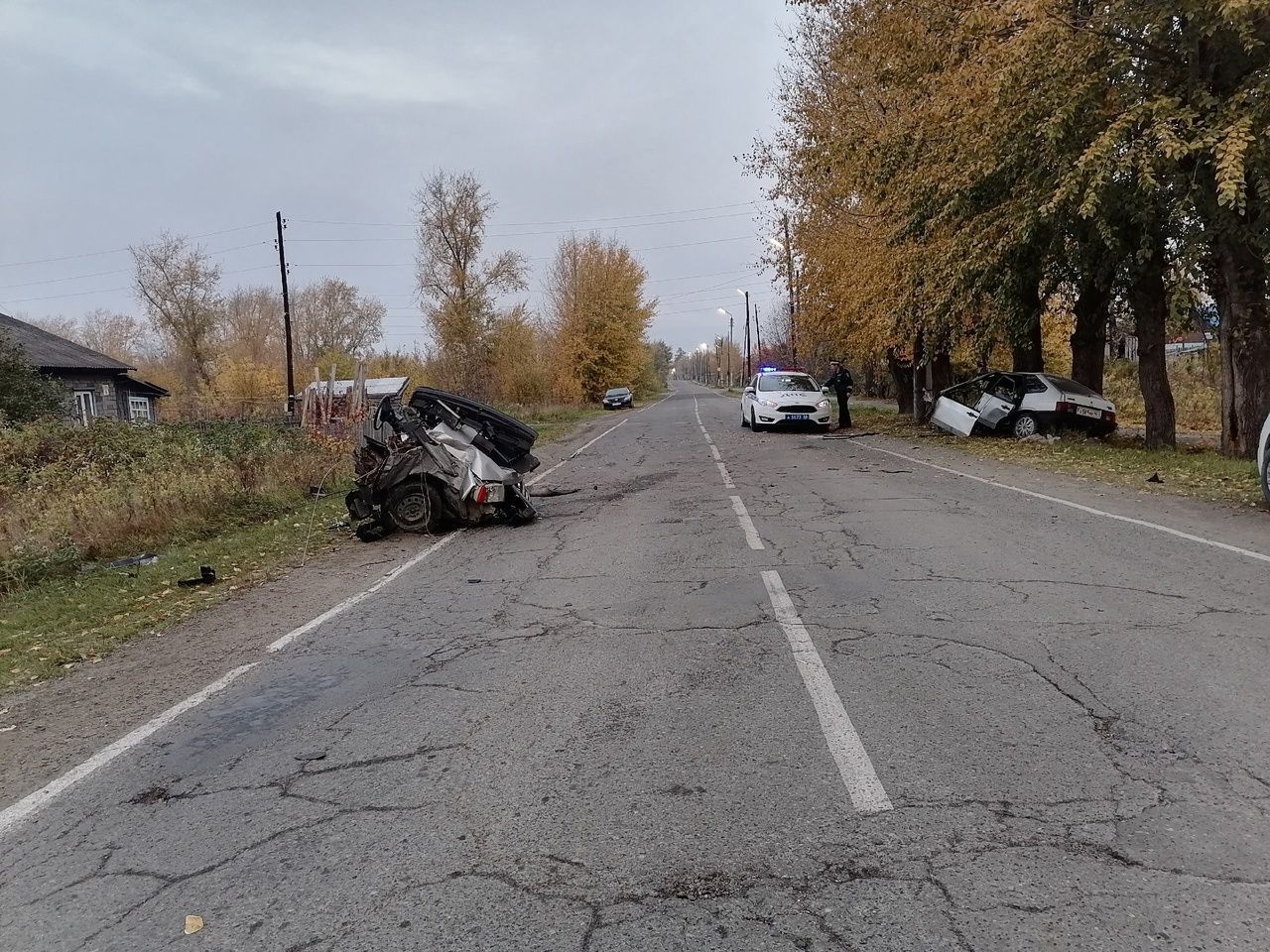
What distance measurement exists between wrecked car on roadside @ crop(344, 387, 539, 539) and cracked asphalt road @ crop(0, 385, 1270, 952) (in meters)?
3.71

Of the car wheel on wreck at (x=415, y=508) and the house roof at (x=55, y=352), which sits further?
the house roof at (x=55, y=352)

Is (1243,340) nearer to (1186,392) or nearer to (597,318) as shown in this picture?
(1186,392)

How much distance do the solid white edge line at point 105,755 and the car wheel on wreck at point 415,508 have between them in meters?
5.04

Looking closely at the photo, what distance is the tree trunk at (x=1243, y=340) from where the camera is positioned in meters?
13.0

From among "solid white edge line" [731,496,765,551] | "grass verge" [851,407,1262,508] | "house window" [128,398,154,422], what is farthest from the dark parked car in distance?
"solid white edge line" [731,496,765,551]

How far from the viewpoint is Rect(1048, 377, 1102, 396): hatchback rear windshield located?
18141 millimetres

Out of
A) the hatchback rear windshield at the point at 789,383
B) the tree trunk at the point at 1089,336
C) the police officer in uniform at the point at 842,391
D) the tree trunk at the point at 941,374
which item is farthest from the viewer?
the tree trunk at the point at 941,374

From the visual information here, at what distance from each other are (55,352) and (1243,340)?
39.2 meters

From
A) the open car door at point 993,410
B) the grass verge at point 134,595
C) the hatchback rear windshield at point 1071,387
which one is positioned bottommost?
the grass verge at point 134,595

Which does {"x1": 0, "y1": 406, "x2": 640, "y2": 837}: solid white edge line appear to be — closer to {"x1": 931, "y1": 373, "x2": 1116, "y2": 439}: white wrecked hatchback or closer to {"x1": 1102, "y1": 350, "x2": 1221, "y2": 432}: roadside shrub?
{"x1": 931, "y1": 373, "x2": 1116, "y2": 439}: white wrecked hatchback

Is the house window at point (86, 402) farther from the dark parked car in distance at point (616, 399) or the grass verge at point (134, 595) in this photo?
the dark parked car in distance at point (616, 399)

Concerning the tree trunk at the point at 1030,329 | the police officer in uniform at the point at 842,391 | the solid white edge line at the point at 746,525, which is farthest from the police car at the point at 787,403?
the solid white edge line at the point at 746,525

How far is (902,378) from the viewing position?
29.5 m

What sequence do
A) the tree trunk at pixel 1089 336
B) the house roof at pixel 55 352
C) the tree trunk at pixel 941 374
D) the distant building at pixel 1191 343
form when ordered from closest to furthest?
1. the tree trunk at pixel 1089 336
2. the distant building at pixel 1191 343
3. the tree trunk at pixel 941 374
4. the house roof at pixel 55 352
